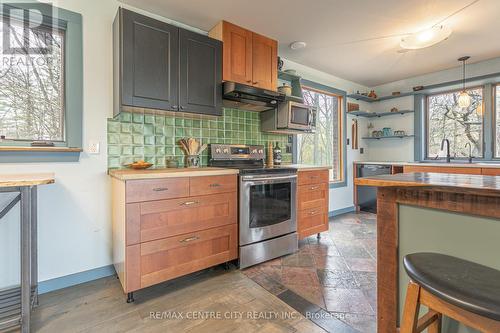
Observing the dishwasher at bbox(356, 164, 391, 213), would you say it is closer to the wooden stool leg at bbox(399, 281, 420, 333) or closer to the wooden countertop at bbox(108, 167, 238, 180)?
the wooden countertop at bbox(108, 167, 238, 180)

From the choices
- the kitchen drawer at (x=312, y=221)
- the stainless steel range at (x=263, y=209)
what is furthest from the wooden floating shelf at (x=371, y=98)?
the stainless steel range at (x=263, y=209)

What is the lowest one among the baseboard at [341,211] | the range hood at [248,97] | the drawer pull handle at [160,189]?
the baseboard at [341,211]

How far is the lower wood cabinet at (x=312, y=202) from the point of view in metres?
2.78

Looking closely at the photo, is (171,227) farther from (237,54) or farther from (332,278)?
(237,54)

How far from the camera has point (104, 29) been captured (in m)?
2.10

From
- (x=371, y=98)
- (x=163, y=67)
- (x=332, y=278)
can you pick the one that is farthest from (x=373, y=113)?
(x=163, y=67)

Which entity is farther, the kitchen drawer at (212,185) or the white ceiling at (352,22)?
the white ceiling at (352,22)

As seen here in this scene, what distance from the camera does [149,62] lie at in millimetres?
1991

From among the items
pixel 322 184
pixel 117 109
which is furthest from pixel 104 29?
pixel 322 184

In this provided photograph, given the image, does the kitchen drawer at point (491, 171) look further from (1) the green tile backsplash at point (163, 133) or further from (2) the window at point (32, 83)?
(2) the window at point (32, 83)

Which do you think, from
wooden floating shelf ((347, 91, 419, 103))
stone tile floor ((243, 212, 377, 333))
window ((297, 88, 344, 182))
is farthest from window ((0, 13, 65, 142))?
wooden floating shelf ((347, 91, 419, 103))

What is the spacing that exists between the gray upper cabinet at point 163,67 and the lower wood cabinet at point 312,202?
1281 millimetres

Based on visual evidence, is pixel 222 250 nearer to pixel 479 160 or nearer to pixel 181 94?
pixel 181 94

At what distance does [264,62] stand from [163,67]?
116cm
